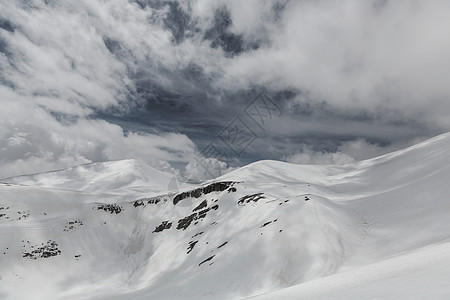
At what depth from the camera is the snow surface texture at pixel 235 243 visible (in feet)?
27.6

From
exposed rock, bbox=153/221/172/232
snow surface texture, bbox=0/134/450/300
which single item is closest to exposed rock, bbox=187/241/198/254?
snow surface texture, bbox=0/134/450/300

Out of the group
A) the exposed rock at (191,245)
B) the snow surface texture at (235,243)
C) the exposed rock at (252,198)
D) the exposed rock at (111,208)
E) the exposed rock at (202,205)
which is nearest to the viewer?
the snow surface texture at (235,243)

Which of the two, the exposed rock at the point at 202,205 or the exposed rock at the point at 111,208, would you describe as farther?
the exposed rock at the point at 111,208

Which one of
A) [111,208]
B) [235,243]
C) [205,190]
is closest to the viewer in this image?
[235,243]

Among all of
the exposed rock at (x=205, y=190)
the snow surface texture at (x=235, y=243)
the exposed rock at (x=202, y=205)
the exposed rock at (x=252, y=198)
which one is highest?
the exposed rock at (x=205, y=190)

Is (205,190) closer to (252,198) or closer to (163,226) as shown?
(163,226)

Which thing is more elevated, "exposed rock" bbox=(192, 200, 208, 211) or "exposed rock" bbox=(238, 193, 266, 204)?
"exposed rock" bbox=(192, 200, 208, 211)

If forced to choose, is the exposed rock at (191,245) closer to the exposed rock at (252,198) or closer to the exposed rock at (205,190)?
the exposed rock at (252,198)

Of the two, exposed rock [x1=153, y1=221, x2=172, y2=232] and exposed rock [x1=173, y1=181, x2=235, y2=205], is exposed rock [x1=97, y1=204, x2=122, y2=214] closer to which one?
exposed rock [x1=153, y1=221, x2=172, y2=232]

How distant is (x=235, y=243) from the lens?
147ft

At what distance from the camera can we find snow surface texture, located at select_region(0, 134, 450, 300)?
8.42 meters

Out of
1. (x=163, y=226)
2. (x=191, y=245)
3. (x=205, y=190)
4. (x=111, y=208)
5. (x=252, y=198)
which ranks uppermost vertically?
(x=111, y=208)

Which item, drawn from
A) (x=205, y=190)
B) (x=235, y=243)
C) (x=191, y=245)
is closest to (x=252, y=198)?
(x=235, y=243)

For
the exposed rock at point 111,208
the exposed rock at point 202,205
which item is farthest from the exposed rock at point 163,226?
the exposed rock at point 111,208
